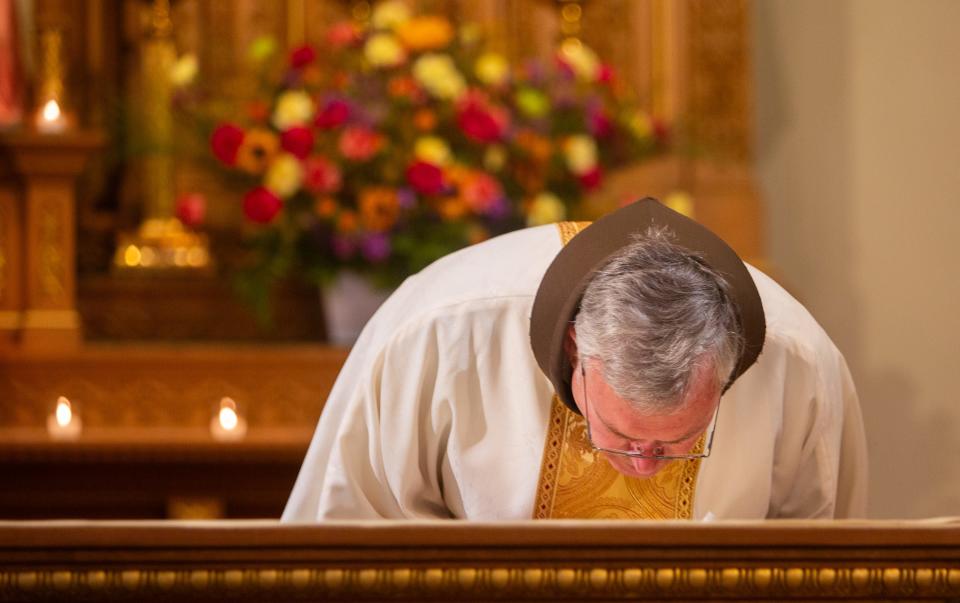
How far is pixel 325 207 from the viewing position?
4.47 meters

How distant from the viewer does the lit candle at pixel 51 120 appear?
4.48 meters

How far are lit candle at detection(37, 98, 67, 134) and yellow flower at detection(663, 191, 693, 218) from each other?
192 centimetres

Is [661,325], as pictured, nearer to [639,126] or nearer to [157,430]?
[157,430]

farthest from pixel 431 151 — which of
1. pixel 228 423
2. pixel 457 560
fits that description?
pixel 457 560

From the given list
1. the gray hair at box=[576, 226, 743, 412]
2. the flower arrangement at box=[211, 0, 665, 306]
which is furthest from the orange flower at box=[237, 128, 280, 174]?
the gray hair at box=[576, 226, 743, 412]

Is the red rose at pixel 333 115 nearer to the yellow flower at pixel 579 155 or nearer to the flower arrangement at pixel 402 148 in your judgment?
the flower arrangement at pixel 402 148

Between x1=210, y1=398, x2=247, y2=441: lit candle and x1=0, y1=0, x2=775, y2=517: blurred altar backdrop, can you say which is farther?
x1=0, y1=0, x2=775, y2=517: blurred altar backdrop

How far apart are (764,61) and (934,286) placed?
1.21 metres

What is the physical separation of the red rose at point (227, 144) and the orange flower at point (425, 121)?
56cm

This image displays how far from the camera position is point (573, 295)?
2.25 metres

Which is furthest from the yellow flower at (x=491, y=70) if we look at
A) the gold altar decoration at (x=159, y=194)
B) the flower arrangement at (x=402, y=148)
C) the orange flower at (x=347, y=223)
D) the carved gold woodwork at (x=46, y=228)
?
the carved gold woodwork at (x=46, y=228)

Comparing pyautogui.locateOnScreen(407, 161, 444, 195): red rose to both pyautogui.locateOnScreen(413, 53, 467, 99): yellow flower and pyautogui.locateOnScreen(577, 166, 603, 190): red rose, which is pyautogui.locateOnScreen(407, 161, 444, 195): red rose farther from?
pyautogui.locateOnScreen(577, 166, 603, 190): red rose

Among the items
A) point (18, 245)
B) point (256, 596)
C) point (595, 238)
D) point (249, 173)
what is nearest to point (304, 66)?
point (249, 173)

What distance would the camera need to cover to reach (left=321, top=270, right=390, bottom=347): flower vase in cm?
457
